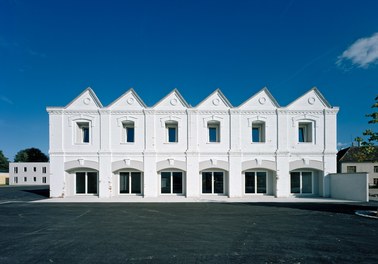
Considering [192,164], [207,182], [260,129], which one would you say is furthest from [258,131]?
[192,164]

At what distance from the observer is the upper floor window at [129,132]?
19.3 meters

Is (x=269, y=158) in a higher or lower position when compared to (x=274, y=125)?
lower

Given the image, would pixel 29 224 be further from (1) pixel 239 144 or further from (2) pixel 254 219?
(1) pixel 239 144

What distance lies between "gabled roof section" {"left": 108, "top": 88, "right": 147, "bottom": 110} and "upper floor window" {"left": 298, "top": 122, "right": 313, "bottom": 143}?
14372mm

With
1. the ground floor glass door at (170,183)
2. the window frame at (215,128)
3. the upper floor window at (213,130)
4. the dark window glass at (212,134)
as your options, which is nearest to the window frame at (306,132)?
the window frame at (215,128)

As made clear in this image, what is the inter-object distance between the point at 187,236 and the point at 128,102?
45.5 feet

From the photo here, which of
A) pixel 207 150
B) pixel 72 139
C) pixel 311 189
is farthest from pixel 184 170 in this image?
pixel 311 189

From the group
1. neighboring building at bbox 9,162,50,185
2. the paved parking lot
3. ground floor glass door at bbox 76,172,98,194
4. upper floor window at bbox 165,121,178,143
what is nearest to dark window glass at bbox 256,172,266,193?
the paved parking lot

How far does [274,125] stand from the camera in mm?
18906

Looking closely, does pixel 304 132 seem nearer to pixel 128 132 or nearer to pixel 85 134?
pixel 128 132

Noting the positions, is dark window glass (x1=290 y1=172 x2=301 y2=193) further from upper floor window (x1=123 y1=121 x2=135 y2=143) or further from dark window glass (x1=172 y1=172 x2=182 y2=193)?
upper floor window (x1=123 y1=121 x2=135 y2=143)

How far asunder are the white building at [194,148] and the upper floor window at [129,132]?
0.17m

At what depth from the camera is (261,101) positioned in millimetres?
19125

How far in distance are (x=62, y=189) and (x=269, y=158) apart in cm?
1829
